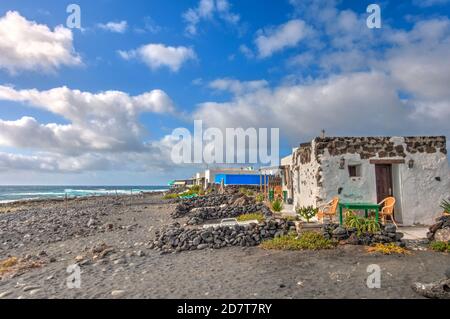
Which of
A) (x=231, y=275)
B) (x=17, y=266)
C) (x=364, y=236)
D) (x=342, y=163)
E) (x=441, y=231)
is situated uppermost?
(x=342, y=163)

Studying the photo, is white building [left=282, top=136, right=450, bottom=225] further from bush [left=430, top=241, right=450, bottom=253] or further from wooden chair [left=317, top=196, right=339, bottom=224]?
bush [left=430, top=241, right=450, bottom=253]

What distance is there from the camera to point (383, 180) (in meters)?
10.9

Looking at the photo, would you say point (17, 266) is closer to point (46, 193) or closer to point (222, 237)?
point (222, 237)

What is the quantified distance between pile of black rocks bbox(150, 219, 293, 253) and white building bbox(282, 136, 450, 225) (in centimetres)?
250

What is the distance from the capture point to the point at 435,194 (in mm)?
10602

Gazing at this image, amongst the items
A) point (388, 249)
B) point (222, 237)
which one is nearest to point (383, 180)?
point (388, 249)

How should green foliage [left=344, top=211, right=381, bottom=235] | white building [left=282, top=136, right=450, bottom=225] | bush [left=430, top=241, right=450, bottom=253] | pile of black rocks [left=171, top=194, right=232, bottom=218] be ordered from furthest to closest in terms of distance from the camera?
pile of black rocks [left=171, top=194, right=232, bottom=218] → white building [left=282, top=136, right=450, bottom=225] → green foliage [left=344, top=211, right=381, bottom=235] → bush [left=430, top=241, right=450, bottom=253]

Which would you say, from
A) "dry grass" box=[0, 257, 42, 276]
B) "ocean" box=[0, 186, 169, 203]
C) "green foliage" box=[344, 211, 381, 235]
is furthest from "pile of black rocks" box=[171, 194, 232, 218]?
"ocean" box=[0, 186, 169, 203]

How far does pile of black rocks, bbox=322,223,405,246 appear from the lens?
773 centimetres

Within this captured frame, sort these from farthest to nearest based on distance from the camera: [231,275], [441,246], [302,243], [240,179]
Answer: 1. [240,179]
2. [302,243]
3. [441,246]
4. [231,275]

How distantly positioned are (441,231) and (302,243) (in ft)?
11.9

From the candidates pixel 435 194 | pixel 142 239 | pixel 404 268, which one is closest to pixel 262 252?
pixel 404 268
